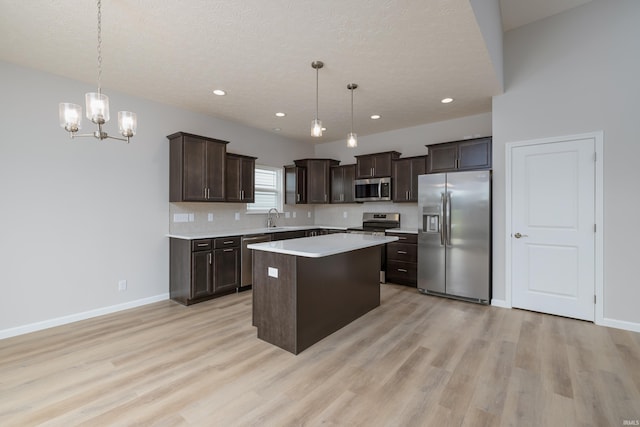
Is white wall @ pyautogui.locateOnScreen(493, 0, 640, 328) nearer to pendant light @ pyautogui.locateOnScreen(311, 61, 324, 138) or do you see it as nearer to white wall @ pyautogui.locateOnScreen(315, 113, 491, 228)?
white wall @ pyautogui.locateOnScreen(315, 113, 491, 228)

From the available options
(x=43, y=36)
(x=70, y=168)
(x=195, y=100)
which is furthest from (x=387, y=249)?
(x=43, y=36)

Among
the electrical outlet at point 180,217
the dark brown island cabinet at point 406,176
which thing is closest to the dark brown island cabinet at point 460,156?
the dark brown island cabinet at point 406,176

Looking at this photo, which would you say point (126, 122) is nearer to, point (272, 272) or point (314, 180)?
point (272, 272)

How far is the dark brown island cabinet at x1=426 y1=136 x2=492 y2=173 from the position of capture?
4.21 metres

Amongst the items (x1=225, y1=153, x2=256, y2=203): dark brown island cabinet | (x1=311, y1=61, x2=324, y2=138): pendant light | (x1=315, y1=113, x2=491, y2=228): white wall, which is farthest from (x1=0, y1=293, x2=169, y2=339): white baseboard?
(x1=315, y1=113, x2=491, y2=228): white wall

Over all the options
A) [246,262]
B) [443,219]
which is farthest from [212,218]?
[443,219]

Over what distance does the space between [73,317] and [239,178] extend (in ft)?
9.12

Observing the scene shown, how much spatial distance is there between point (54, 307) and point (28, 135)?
190 centimetres

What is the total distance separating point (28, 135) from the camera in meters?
3.07

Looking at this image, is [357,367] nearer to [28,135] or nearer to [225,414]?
[225,414]

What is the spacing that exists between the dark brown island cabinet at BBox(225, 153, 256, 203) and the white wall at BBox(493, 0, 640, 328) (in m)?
3.90

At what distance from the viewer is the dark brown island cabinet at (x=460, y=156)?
4.21 meters

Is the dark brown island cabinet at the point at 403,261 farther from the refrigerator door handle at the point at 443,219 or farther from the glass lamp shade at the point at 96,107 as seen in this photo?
the glass lamp shade at the point at 96,107

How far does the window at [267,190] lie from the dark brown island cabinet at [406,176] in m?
2.36
